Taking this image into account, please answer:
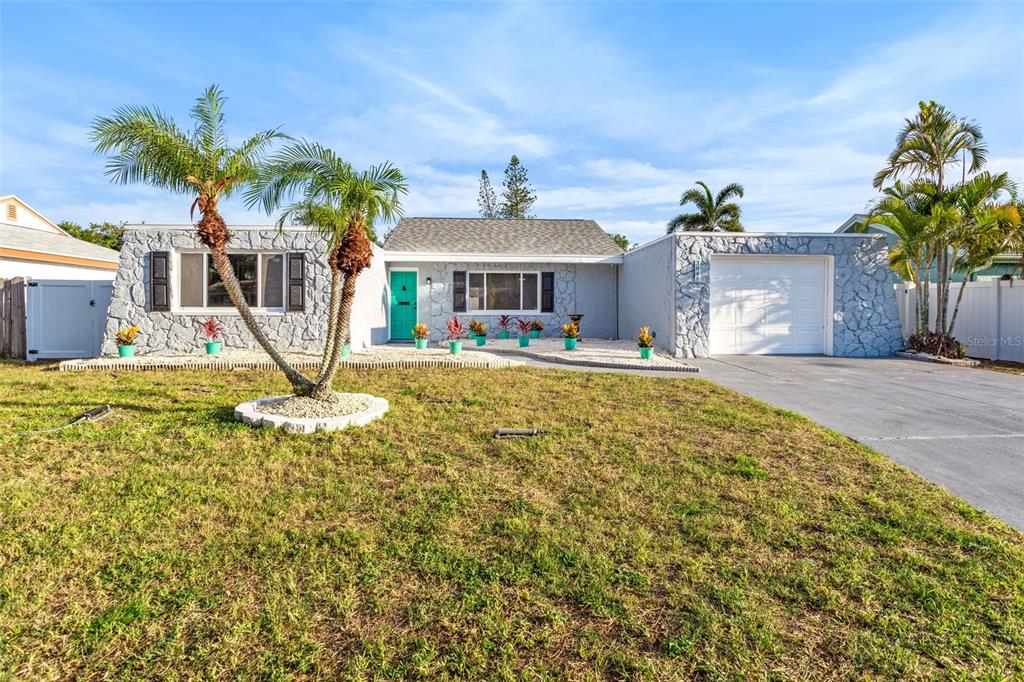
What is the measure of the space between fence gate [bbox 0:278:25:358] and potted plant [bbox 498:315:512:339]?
11559 millimetres

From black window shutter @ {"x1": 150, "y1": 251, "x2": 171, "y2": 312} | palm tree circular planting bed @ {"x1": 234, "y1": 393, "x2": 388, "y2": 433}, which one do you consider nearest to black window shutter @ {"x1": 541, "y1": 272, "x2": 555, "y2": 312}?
black window shutter @ {"x1": 150, "y1": 251, "x2": 171, "y2": 312}

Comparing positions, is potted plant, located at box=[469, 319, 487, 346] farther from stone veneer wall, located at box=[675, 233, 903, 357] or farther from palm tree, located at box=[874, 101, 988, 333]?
palm tree, located at box=[874, 101, 988, 333]

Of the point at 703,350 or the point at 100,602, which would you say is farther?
the point at 703,350

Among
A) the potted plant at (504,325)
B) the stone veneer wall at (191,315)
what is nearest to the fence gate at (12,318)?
the stone veneer wall at (191,315)

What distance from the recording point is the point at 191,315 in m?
11.9

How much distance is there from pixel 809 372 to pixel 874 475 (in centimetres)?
649

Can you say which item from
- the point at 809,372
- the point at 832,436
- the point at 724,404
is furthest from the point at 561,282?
the point at 832,436

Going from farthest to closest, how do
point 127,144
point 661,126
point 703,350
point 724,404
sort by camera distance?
1. point 661,126
2. point 703,350
3. point 724,404
4. point 127,144

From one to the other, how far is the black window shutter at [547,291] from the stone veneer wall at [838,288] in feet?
15.9

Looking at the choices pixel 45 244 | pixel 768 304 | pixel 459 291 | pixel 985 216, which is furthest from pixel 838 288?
pixel 45 244

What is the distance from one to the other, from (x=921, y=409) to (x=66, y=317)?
53.8 feet

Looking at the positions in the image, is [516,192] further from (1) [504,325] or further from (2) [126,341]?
(2) [126,341]

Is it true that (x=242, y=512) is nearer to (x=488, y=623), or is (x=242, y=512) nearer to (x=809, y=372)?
(x=488, y=623)

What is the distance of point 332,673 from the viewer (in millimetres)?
2176
